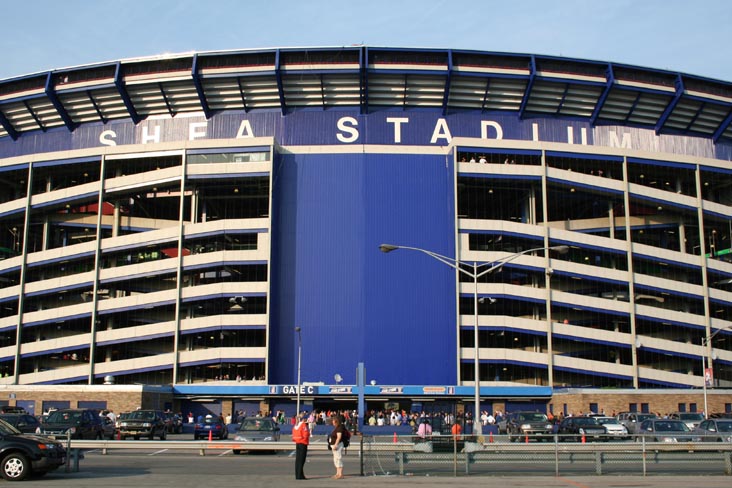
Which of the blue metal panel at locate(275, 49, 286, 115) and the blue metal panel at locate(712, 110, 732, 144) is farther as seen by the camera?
the blue metal panel at locate(712, 110, 732, 144)

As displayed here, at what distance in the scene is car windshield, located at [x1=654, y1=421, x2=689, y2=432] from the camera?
125 feet

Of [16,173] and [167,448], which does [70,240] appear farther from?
[167,448]

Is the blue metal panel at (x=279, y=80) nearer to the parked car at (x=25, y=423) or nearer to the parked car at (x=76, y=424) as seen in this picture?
the parked car at (x=76, y=424)

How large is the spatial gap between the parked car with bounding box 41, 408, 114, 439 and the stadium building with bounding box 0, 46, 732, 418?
87.6ft

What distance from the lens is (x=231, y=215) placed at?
78.8m

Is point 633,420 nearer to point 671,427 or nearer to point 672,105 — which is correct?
point 671,427

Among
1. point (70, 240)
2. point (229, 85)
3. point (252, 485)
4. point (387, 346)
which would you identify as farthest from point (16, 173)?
point (252, 485)

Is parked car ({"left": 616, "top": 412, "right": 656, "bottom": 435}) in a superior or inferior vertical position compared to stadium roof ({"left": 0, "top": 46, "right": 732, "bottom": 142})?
inferior

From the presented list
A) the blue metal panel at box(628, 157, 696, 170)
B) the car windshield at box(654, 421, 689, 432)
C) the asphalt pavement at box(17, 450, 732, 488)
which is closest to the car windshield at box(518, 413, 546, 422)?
the car windshield at box(654, 421, 689, 432)

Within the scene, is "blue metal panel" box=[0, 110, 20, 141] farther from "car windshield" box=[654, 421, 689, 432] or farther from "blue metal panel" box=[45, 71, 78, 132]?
"car windshield" box=[654, 421, 689, 432]

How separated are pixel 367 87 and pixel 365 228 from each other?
13.0 meters

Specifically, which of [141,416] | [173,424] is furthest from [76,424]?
[173,424]

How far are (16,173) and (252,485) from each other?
2580 inches

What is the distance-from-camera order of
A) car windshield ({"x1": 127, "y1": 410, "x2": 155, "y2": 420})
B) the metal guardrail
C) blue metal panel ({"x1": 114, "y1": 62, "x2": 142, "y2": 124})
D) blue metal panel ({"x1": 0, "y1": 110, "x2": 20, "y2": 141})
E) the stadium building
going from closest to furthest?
1. the metal guardrail
2. car windshield ({"x1": 127, "y1": 410, "x2": 155, "y2": 420})
3. the stadium building
4. blue metal panel ({"x1": 114, "y1": 62, "x2": 142, "y2": 124})
5. blue metal panel ({"x1": 0, "y1": 110, "x2": 20, "y2": 141})
